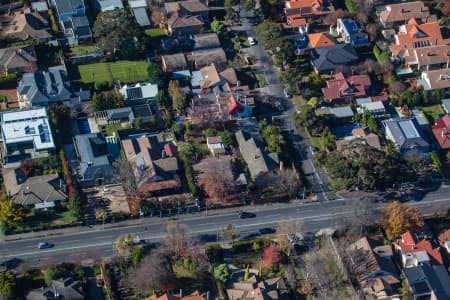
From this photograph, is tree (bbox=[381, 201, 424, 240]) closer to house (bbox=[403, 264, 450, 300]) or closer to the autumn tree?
house (bbox=[403, 264, 450, 300])

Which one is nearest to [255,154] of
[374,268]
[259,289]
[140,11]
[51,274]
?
[259,289]

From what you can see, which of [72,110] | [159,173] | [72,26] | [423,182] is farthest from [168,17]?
[423,182]

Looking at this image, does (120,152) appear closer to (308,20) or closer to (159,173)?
(159,173)

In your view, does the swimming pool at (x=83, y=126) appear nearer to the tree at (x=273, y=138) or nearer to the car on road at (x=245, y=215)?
the tree at (x=273, y=138)

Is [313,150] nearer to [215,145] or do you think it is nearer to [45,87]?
[215,145]

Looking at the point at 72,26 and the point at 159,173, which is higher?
the point at 72,26

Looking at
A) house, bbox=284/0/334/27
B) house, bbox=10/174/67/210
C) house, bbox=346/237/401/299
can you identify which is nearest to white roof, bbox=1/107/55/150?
house, bbox=10/174/67/210
